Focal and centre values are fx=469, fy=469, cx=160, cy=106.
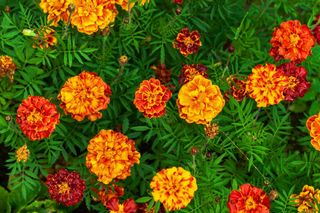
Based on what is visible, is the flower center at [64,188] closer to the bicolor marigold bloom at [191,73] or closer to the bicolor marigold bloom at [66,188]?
the bicolor marigold bloom at [66,188]

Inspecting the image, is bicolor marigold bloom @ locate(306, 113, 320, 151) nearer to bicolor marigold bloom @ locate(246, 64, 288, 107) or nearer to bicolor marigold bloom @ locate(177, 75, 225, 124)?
bicolor marigold bloom @ locate(246, 64, 288, 107)

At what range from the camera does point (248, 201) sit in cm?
214

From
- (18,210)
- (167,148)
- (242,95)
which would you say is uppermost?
(242,95)

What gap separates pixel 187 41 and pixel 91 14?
64 centimetres

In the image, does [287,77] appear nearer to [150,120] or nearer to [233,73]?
[233,73]

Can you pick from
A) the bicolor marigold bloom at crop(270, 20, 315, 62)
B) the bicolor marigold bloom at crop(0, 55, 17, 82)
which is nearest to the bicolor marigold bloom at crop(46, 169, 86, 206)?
the bicolor marigold bloom at crop(0, 55, 17, 82)

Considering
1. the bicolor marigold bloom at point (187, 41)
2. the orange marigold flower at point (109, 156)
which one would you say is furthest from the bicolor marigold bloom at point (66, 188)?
the bicolor marigold bloom at point (187, 41)

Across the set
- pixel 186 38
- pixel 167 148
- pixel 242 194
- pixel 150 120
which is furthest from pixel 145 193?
pixel 186 38

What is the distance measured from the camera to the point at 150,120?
2.59 m

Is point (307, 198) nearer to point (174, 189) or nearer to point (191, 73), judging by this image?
point (174, 189)

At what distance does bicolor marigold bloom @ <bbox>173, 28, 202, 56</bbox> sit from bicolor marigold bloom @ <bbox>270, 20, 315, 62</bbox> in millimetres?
473

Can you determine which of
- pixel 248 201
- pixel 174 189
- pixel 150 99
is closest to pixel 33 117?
pixel 150 99

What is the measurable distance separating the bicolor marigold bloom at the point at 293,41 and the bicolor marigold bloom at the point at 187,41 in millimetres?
473

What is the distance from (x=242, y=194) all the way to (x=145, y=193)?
769mm
